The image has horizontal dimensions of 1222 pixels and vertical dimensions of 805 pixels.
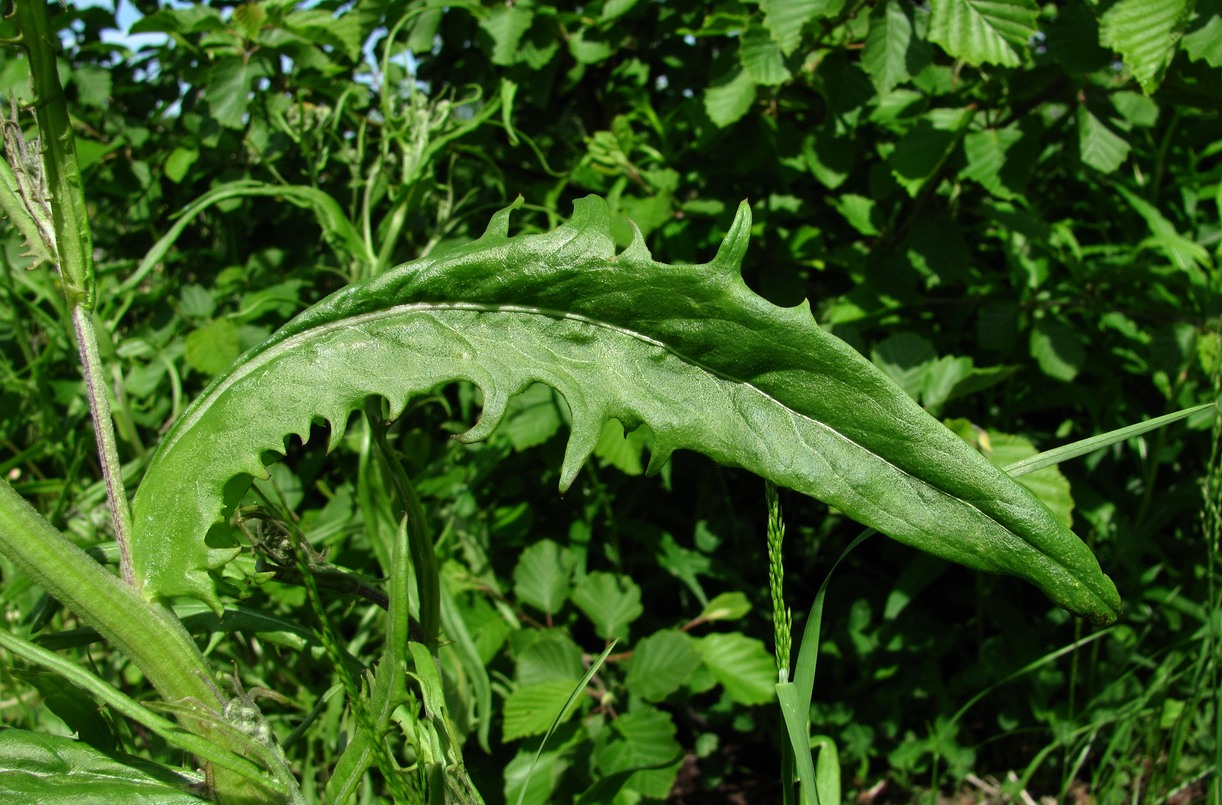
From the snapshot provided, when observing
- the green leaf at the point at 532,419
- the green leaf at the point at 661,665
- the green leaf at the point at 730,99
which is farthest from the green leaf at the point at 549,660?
the green leaf at the point at 730,99

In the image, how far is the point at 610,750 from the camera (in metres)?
1.68

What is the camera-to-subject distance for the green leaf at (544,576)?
1.91m

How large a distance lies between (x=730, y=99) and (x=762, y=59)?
12cm

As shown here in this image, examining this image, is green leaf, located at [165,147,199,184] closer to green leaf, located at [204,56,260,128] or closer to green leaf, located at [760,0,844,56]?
green leaf, located at [204,56,260,128]

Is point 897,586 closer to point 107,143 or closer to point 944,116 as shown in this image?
point 944,116

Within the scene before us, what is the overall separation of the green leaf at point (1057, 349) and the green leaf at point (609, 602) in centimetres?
96

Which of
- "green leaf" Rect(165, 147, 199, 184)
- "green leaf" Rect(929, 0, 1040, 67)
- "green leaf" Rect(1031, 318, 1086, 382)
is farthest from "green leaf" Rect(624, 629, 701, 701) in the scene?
"green leaf" Rect(165, 147, 199, 184)

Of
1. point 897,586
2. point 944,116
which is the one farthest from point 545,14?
point 897,586

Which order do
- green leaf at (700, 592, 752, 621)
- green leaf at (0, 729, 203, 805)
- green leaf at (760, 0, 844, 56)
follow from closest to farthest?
green leaf at (0, 729, 203, 805) < green leaf at (760, 0, 844, 56) < green leaf at (700, 592, 752, 621)

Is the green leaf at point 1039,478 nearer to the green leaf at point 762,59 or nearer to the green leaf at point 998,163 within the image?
the green leaf at point 998,163

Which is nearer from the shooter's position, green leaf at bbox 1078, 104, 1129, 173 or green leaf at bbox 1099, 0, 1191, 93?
green leaf at bbox 1099, 0, 1191, 93

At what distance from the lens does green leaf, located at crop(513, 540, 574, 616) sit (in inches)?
75.1

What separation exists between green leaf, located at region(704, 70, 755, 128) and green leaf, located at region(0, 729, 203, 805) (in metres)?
1.44

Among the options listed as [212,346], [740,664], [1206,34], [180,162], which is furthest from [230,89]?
[1206,34]
